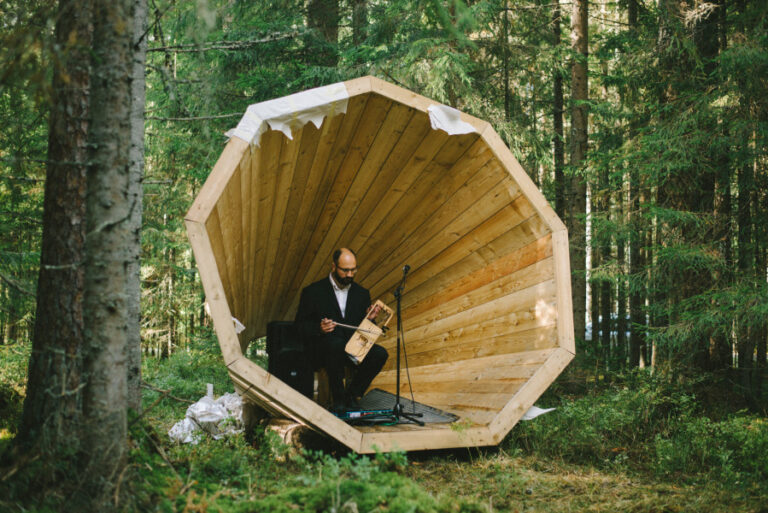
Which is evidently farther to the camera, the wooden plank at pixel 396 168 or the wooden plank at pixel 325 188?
the wooden plank at pixel 396 168

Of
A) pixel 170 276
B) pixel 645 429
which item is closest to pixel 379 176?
pixel 645 429

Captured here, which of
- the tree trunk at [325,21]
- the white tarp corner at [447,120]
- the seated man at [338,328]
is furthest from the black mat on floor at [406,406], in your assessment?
the tree trunk at [325,21]

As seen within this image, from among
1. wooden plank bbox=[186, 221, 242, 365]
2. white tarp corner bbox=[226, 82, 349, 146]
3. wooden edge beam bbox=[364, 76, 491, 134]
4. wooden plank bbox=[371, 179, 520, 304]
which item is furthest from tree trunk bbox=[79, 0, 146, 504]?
wooden plank bbox=[371, 179, 520, 304]

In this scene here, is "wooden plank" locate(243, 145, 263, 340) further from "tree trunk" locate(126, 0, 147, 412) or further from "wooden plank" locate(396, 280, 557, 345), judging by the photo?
"wooden plank" locate(396, 280, 557, 345)

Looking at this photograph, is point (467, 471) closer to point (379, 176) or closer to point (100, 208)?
point (100, 208)

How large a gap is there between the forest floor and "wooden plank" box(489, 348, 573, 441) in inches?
9.9

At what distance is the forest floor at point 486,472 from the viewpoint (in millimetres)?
2883

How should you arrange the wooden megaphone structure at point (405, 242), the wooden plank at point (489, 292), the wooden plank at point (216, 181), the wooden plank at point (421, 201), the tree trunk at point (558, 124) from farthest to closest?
the tree trunk at point (558, 124)
the wooden plank at point (421, 201)
the wooden plank at point (489, 292)
the wooden megaphone structure at point (405, 242)
the wooden plank at point (216, 181)

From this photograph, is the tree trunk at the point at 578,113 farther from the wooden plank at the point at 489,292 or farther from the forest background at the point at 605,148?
the wooden plank at the point at 489,292

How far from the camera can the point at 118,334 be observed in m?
2.62

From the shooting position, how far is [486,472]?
4258 mm

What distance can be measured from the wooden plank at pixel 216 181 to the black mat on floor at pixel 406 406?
2.57m

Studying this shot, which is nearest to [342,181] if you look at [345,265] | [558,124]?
[345,265]

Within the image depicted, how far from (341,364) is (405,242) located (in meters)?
2.07
